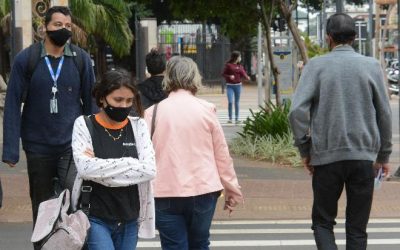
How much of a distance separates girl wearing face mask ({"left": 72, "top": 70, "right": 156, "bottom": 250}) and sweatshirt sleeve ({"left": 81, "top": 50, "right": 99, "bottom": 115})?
4.12ft

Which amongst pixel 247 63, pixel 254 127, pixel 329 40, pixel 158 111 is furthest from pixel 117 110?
pixel 247 63

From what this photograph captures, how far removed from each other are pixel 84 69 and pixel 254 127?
10.1 metres

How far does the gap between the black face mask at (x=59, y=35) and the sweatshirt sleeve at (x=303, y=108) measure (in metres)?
1.62

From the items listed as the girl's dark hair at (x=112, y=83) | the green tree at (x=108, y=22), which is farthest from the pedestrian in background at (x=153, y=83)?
the green tree at (x=108, y=22)

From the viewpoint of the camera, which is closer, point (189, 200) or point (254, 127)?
point (189, 200)

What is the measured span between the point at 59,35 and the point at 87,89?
0.46 meters

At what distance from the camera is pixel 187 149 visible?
586cm

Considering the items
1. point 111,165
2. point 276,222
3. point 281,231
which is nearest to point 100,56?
point 276,222

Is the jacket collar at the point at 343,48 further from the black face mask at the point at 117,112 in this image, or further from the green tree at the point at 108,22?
the green tree at the point at 108,22

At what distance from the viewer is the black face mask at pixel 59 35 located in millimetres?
6527

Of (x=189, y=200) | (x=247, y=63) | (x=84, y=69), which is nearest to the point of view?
(x=189, y=200)

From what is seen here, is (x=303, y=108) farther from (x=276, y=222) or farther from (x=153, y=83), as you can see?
(x=276, y=222)

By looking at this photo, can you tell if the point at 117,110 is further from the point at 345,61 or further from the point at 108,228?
the point at 345,61

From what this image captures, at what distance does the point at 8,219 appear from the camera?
1030 centimetres
